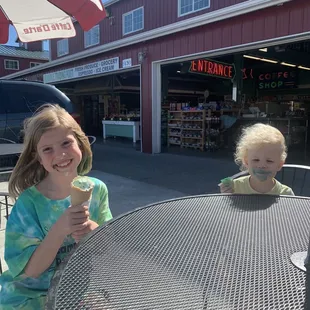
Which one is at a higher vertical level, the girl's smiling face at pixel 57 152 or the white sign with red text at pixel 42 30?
the white sign with red text at pixel 42 30

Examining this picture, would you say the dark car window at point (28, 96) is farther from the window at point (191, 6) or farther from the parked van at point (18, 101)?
the window at point (191, 6)

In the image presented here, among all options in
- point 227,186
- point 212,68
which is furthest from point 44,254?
point 212,68

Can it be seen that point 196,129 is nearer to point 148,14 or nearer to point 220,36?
point 220,36

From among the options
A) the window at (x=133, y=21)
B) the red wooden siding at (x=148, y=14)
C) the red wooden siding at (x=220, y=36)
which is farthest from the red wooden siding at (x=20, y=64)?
the red wooden siding at (x=220, y=36)

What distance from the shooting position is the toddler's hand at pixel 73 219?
117cm

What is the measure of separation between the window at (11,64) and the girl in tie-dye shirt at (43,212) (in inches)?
1308

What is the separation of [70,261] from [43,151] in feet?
1.73

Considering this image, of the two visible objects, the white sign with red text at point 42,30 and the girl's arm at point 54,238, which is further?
the white sign with red text at point 42,30

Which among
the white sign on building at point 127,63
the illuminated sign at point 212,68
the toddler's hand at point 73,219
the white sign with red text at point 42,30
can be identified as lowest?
the toddler's hand at point 73,219

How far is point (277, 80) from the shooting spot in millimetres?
17156

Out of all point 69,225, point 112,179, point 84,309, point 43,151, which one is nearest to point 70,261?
point 69,225

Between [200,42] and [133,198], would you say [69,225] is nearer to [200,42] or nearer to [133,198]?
[133,198]

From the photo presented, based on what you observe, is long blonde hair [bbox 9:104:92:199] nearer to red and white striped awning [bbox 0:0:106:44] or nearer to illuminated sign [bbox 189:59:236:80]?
red and white striped awning [bbox 0:0:106:44]

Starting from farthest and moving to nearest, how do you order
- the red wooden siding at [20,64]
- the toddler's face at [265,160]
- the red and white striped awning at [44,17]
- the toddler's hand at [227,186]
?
the red wooden siding at [20,64], the red and white striped awning at [44,17], the toddler's hand at [227,186], the toddler's face at [265,160]
